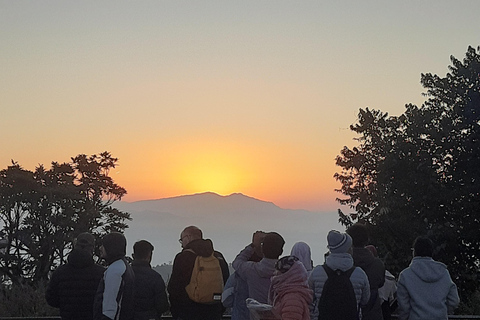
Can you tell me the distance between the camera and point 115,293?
6328 millimetres

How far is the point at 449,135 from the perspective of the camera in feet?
88.0

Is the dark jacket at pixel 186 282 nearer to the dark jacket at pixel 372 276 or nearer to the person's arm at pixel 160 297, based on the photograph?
the person's arm at pixel 160 297

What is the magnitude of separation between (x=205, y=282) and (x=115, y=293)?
5.04 feet

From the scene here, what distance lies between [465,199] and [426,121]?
150 inches

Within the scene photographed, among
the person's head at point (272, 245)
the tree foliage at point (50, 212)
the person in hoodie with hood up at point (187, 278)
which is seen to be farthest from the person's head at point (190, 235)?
the tree foliage at point (50, 212)

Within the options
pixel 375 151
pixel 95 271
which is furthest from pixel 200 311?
pixel 375 151

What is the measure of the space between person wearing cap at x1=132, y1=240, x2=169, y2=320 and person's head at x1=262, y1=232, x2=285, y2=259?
1269 millimetres

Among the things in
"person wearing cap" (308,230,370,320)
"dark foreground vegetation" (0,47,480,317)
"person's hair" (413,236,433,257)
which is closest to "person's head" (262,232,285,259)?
"person wearing cap" (308,230,370,320)

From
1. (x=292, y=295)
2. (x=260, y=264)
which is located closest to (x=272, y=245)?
(x=260, y=264)

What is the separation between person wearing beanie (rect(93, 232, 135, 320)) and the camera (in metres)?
6.32

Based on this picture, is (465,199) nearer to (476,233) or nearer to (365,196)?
(476,233)

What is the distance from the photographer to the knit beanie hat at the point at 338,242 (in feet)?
21.0

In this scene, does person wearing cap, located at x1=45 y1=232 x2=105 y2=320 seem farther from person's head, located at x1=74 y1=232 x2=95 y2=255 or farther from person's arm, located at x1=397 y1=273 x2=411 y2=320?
person's arm, located at x1=397 y1=273 x2=411 y2=320

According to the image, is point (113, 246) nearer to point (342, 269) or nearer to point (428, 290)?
point (342, 269)
